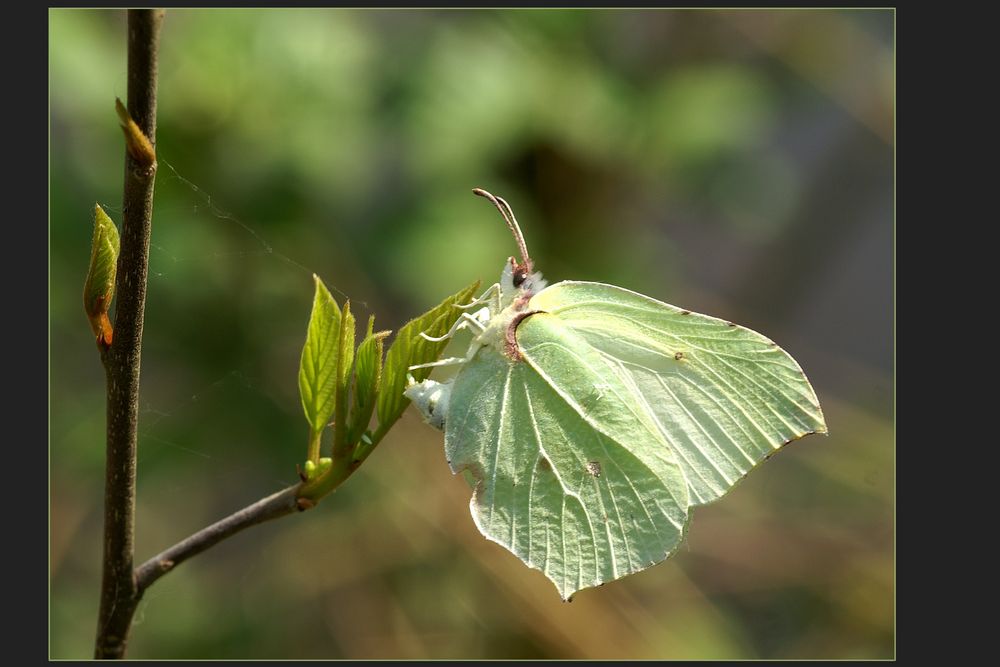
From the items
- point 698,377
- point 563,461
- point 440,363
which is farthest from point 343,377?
point 698,377

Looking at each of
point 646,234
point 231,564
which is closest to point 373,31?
point 646,234

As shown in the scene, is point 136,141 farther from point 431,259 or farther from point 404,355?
point 431,259

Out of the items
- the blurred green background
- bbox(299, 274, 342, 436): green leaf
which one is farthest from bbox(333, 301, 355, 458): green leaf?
the blurred green background

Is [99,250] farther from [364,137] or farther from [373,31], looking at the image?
[373,31]

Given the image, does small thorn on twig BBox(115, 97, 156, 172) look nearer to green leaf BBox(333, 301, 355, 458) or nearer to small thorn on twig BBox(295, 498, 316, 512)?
green leaf BBox(333, 301, 355, 458)

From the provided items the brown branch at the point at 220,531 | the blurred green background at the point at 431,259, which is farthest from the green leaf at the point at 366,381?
the blurred green background at the point at 431,259
